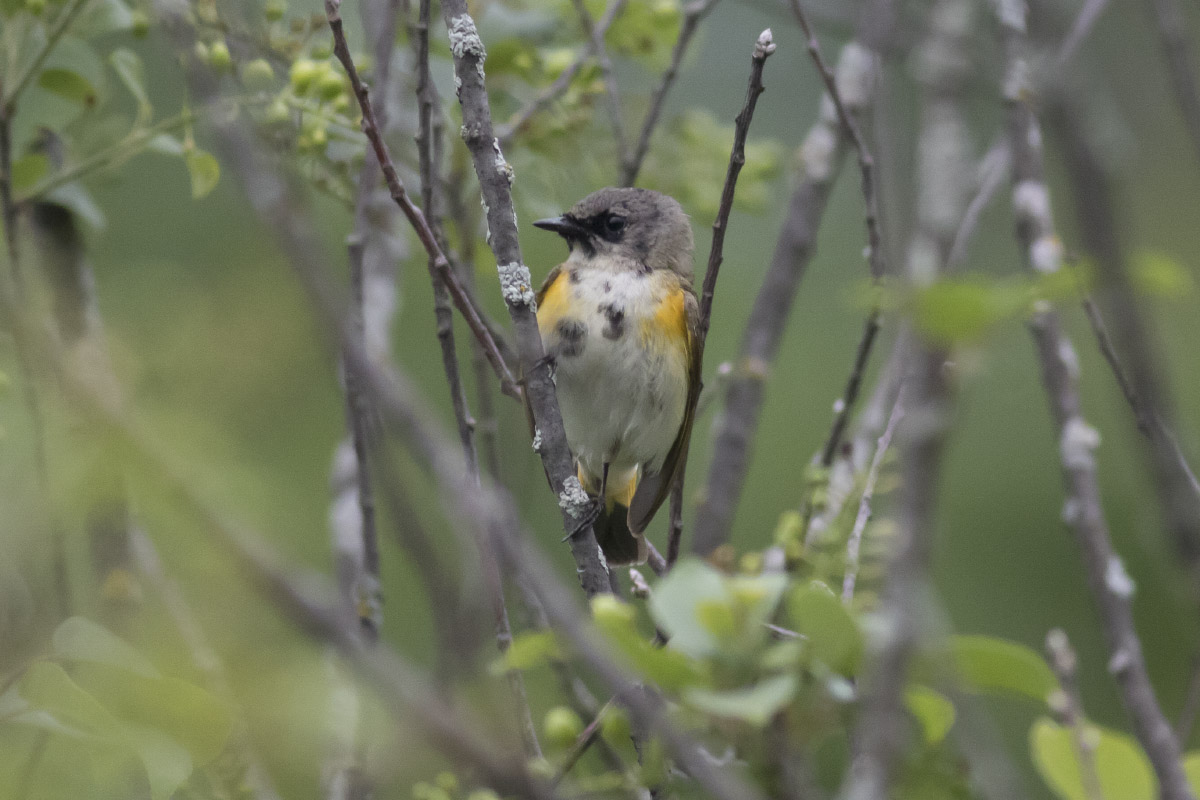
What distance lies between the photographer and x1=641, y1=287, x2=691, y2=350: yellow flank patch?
4.75m

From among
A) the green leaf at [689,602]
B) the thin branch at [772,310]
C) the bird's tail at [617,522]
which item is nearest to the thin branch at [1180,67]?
the thin branch at [772,310]

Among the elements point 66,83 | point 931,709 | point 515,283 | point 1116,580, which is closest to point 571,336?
point 515,283

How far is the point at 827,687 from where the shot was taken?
1.75 m

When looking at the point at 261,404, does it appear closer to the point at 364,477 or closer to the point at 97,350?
the point at 97,350

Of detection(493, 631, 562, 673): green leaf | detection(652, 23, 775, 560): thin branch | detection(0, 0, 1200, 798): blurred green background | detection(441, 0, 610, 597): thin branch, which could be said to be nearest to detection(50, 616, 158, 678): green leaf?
detection(0, 0, 1200, 798): blurred green background

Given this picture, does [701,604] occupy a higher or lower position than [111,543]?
higher

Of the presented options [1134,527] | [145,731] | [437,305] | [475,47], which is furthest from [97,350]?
[1134,527]

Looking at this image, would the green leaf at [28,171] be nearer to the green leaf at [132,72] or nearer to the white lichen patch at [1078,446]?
the green leaf at [132,72]

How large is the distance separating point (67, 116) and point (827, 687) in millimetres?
3049

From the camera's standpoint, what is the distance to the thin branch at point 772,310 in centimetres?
464

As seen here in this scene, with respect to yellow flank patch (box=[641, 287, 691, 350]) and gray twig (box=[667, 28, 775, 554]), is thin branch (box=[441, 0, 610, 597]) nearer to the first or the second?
gray twig (box=[667, 28, 775, 554])

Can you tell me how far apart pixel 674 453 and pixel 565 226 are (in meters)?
1.14

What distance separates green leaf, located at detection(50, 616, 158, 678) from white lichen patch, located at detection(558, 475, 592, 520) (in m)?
1.38

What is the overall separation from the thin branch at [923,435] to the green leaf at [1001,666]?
0.36m
